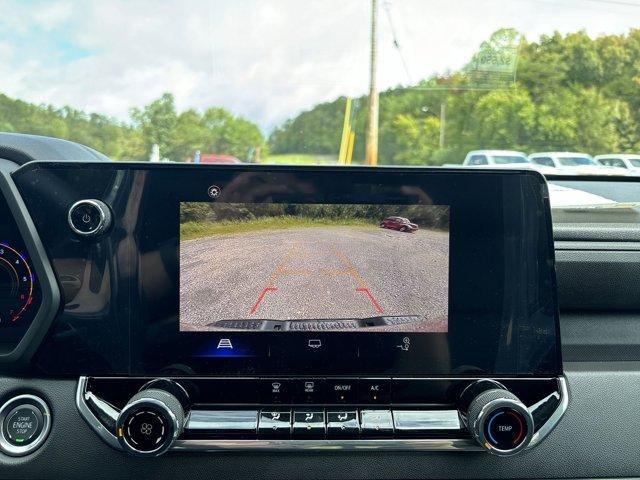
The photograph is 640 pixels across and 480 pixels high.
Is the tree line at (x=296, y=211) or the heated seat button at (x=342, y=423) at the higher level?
the tree line at (x=296, y=211)

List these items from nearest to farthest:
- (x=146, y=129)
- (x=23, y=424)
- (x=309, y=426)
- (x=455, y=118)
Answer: (x=309, y=426), (x=23, y=424), (x=146, y=129), (x=455, y=118)

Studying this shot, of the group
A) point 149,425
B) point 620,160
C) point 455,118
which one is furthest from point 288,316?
point 620,160

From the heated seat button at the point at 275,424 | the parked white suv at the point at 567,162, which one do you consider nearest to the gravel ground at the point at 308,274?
the heated seat button at the point at 275,424

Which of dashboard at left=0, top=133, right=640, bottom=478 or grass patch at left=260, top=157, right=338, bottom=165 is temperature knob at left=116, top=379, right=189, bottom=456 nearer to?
dashboard at left=0, top=133, right=640, bottom=478

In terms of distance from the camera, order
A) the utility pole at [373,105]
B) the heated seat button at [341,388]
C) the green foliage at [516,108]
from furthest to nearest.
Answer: the green foliage at [516,108] → the utility pole at [373,105] → the heated seat button at [341,388]

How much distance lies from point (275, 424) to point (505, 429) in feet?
2.59

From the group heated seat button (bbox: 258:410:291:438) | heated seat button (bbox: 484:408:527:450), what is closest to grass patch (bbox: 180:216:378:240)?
heated seat button (bbox: 258:410:291:438)

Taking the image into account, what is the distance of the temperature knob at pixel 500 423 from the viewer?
90.4 inches

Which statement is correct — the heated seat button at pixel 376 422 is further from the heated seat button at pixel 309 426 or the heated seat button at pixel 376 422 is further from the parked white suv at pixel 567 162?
the parked white suv at pixel 567 162

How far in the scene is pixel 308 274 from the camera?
2.39m

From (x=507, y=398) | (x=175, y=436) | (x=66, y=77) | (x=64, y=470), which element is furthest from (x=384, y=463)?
(x=66, y=77)

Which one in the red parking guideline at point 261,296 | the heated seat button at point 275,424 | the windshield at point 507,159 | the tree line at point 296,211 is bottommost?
the heated seat button at point 275,424

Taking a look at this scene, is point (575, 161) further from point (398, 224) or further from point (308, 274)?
point (308, 274)

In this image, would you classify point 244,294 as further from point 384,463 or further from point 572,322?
point 572,322
